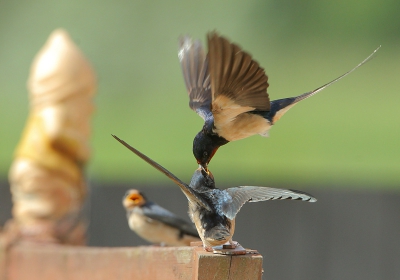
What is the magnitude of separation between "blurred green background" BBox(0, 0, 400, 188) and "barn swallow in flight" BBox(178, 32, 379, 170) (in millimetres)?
2825

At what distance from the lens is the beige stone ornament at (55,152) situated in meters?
4.25

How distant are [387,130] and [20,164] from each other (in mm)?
3548

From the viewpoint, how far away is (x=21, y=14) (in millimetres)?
7895

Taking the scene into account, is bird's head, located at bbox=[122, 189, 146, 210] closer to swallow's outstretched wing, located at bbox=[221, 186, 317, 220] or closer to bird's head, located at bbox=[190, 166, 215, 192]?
bird's head, located at bbox=[190, 166, 215, 192]

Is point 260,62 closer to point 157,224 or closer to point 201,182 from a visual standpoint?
point 157,224

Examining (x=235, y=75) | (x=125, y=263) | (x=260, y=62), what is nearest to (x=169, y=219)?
(x=125, y=263)

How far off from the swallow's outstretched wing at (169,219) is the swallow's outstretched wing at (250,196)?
144 cm

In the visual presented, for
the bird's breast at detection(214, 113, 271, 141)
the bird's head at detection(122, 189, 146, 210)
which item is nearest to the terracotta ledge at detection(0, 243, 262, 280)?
the bird's breast at detection(214, 113, 271, 141)

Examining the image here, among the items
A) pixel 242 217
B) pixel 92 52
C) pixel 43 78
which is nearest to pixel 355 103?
pixel 242 217

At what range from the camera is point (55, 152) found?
170 inches

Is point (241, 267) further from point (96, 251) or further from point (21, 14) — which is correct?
point (21, 14)

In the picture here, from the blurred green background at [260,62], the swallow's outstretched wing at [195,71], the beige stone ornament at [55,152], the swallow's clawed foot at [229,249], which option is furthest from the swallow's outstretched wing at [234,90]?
the blurred green background at [260,62]

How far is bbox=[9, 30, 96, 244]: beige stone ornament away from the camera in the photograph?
4.25m

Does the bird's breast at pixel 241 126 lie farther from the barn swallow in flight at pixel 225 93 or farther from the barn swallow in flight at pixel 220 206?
the barn swallow in flight at pixel 220 206
